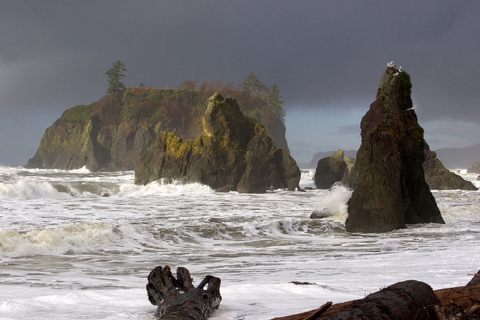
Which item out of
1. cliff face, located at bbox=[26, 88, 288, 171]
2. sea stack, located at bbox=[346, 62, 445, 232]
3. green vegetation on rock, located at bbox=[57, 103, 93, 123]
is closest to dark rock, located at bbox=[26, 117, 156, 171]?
cliff face, located at bbox=[26, 88, 288, 171]

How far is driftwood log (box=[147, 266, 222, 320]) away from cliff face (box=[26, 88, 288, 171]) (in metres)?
78.6

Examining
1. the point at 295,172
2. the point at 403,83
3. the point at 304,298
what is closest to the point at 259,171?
the point at 295,172

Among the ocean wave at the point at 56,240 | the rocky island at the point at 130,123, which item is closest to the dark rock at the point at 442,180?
the ocean wave at the point at 56,240

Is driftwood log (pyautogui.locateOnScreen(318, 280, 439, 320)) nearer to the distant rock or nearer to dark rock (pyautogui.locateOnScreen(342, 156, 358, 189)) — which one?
the distant rock

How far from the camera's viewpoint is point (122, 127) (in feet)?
292

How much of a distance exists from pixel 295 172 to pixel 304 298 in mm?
40756

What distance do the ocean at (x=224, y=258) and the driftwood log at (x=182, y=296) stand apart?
0.51ft

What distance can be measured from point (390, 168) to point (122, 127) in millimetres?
77054

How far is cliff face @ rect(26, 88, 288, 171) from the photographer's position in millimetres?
85500

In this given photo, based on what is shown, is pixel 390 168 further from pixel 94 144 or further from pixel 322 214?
pixel 94 144

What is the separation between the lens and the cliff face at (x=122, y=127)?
85.5 metres

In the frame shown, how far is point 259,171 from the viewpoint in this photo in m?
42.5

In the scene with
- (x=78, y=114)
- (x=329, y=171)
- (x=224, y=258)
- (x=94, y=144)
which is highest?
(x=78, y=114)

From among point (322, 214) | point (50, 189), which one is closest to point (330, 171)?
point (50, 189)
